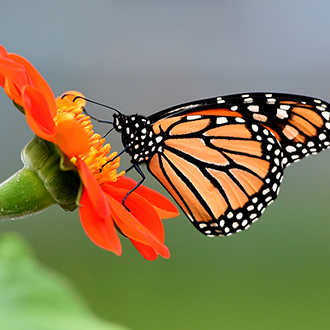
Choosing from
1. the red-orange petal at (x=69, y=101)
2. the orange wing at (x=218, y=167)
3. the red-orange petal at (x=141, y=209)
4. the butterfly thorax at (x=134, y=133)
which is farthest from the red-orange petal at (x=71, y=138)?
the orange wing at (x=218, y=167)

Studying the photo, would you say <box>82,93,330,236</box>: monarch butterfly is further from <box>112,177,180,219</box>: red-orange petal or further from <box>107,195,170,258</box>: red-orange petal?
<box>107,195,170,258</box>: red-orange petal

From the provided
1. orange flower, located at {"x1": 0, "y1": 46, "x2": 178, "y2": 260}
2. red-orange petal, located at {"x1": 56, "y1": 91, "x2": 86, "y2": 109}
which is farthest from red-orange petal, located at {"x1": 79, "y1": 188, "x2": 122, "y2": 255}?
red-orange petal, located at {"x1": 56, "y1": 91, "x2": 86, "y2": 109}

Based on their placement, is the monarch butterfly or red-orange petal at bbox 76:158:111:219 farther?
the monarch butterfly

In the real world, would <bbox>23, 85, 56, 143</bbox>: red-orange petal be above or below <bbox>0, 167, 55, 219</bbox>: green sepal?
above

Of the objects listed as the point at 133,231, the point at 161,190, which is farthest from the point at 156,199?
the point at 161,190

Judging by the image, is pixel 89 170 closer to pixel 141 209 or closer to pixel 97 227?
pixel 97 227

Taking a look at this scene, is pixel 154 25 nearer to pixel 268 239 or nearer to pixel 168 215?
pixel 268 239

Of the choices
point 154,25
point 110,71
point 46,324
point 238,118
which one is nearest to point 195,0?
point 154,25
